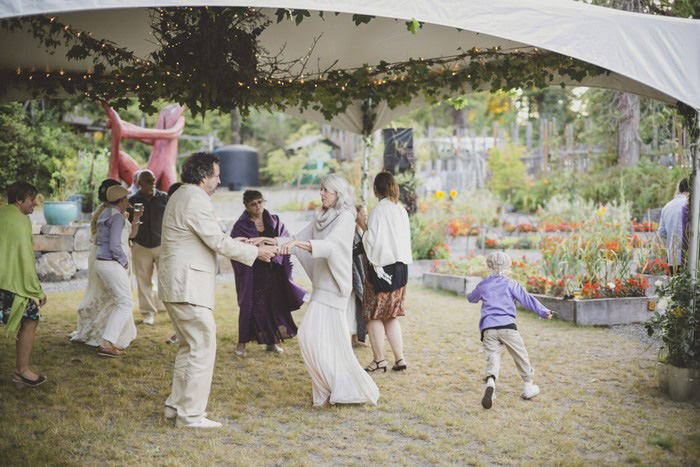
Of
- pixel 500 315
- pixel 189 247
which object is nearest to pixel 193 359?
pixel 189 247

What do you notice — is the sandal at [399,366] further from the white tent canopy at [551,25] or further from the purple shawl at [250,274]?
the white tent canopy at [551,25]

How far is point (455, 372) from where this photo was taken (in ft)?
20.6

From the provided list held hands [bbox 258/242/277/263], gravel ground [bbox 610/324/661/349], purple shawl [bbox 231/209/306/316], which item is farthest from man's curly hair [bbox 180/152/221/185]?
gravel ground [bbox 610/324/661/349]

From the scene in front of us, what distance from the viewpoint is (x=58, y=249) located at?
11.5 meters

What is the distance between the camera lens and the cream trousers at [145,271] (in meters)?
8.09

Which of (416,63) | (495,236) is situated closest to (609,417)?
(416,63)

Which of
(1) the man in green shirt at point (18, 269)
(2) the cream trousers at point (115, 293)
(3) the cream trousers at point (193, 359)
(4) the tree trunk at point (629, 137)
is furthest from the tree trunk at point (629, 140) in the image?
(1) the man in green shirt at point (18, 269)

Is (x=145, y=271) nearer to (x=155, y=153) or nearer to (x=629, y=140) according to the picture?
(x=155, y=153)

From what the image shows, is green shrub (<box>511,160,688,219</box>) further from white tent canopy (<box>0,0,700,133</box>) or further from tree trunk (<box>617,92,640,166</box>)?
white tent canopy (<box>0,0,700,133</box>)

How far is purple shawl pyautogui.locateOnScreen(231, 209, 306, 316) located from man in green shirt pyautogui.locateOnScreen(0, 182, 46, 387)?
1937 mm

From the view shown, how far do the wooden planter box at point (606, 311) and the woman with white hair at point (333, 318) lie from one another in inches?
159

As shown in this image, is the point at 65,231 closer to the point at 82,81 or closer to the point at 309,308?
the point at 82,81

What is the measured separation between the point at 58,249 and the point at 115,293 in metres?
5.43

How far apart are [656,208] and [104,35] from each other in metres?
13.2
